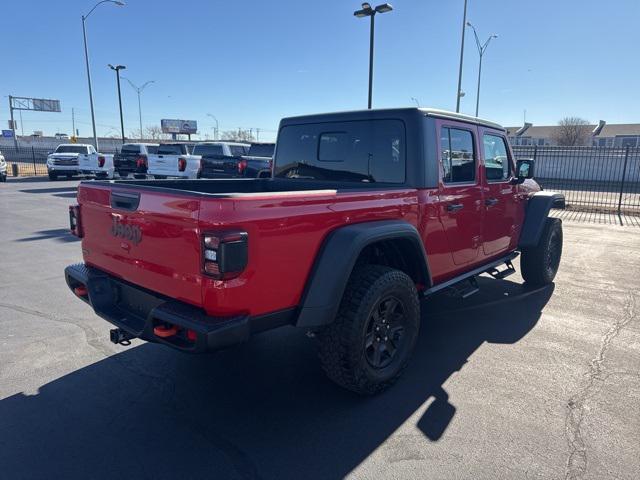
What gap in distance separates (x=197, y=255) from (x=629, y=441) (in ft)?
8.99

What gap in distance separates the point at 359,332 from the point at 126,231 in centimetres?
161

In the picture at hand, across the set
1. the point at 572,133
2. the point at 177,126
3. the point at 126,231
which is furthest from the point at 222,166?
the point at 177,126

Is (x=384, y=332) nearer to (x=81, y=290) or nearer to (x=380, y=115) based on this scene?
(x=380, y=115)

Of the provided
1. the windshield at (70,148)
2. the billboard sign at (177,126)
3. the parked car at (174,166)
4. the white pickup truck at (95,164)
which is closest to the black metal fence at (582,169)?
the parked car at (174,166)

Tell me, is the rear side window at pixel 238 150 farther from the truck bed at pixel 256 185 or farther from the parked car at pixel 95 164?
the truck bed at pixel 256 185

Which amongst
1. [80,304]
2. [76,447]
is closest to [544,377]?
[76,447]

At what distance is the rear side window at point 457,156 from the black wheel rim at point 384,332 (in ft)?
3.95

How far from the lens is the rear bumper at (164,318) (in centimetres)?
229

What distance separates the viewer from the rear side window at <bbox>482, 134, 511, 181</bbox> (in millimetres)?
4496

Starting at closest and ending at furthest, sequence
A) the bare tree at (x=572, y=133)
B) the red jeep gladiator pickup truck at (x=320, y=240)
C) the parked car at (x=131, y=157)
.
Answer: the red jeep gladiator pickup truck at (x=320, y=240), the parked car at (x=131, y=157), the bare tree at (x=572, y=133)

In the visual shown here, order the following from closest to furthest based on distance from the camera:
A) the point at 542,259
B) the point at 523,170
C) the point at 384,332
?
1. the point at 384,332
2. the point at 523,170
3. the point at 542,259

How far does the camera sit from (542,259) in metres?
5.54

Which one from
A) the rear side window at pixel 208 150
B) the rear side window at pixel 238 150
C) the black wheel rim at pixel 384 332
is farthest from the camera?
the rear side window at pixel 238 150

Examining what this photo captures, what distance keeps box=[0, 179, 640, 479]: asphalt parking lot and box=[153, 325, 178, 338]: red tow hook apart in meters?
0.68
